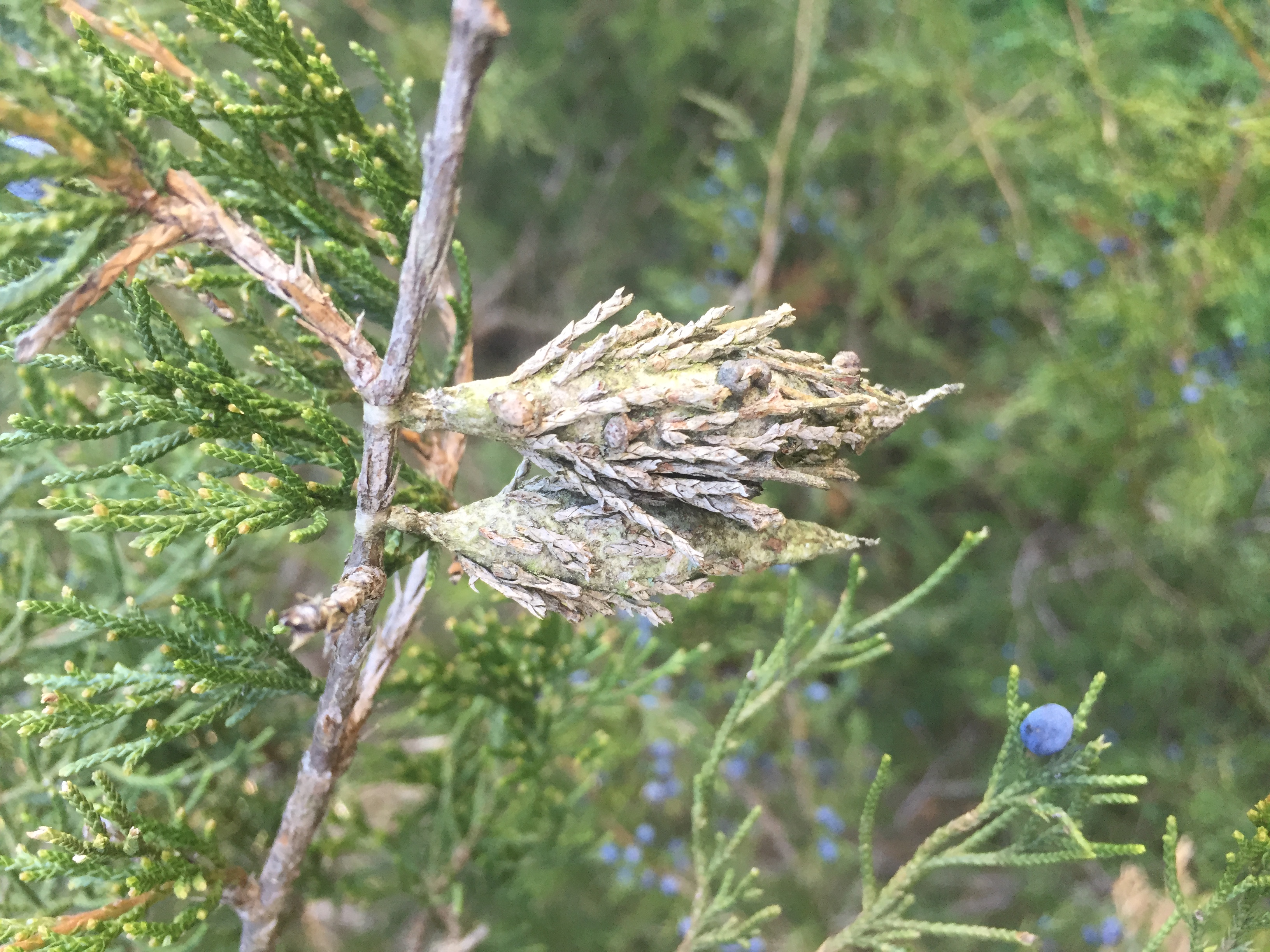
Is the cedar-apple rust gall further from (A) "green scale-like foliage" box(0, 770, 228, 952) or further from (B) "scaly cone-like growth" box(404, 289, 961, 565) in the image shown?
(A) "green scale-like foliage" box(0, 770, 228, 952)

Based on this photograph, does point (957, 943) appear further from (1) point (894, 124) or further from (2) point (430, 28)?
(2) point (430, 28)

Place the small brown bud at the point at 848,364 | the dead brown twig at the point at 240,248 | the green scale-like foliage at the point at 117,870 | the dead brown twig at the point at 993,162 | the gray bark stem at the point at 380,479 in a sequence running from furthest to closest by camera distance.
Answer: the dead brown twig at the point at 993,162 → the green scale-like foliage at the point at 117,870 → the small brown bud at the point at 848,364 → the dead brown twig at the point at 240,248 → the gray bark stem at the point at 380,479

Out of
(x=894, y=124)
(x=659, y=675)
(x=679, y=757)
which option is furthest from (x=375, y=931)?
(x=894, y=124)

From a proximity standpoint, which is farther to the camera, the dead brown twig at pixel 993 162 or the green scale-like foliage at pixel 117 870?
the dead brown twig at pixel 993 162

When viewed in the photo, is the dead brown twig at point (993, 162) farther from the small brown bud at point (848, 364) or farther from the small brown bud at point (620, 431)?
the small brown bud at point (620, 431)

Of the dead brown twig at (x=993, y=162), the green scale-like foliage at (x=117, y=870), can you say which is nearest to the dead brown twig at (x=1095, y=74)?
the dead brown twig at (x=993, y=162)

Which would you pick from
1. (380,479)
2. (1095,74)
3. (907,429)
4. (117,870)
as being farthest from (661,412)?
(907,429)
